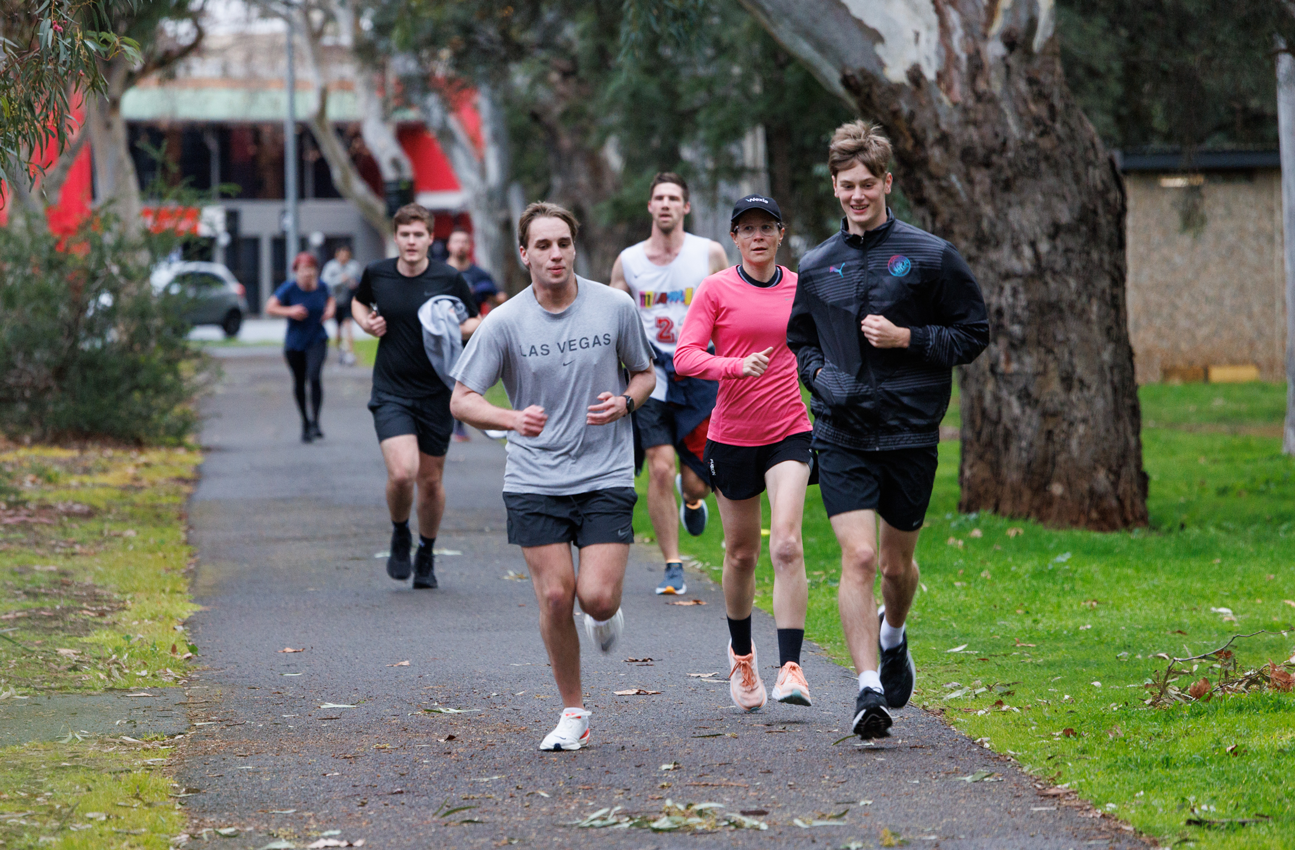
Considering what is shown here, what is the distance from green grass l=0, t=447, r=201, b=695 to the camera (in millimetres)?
7273

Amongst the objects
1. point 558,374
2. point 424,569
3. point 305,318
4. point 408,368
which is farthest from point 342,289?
point 558,374

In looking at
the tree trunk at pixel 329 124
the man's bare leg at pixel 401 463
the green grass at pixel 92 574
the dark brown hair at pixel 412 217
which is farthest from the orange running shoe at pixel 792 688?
the tree trunk at pixel 329 124

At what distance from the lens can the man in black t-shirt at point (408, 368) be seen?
29.6 feet

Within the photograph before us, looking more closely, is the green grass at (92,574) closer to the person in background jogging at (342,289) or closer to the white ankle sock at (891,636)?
the white ankle sock at (891,636)

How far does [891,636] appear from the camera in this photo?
19.8 ft

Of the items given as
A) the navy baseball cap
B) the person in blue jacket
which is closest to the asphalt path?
the navy baseball cap

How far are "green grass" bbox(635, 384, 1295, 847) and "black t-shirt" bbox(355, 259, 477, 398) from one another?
7.07 feet

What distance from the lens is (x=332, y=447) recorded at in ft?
56.7

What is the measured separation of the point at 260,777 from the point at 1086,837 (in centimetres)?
269

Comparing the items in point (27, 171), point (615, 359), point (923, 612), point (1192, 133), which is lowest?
point (923, 612)

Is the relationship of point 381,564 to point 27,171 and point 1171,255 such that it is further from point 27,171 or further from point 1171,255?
point 1171,255

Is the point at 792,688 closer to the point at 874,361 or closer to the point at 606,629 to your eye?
the point at 606,629

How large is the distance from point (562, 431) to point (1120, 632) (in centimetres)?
347

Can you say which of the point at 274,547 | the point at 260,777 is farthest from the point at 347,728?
the point at 274,547
